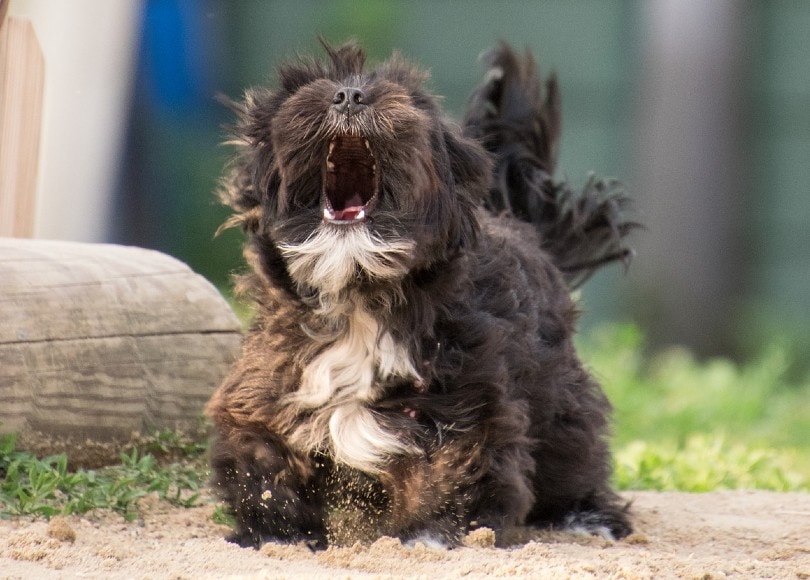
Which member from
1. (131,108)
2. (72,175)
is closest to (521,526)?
(72,175)

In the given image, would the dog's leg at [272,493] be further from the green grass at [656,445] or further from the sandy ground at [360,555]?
the green grass at [656,445]

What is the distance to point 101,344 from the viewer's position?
4738 mm

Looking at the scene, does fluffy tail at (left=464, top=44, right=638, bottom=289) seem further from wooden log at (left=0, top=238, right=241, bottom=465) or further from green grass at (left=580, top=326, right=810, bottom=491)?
wooden log at (left=0, top=238, right=241, bottom=465)

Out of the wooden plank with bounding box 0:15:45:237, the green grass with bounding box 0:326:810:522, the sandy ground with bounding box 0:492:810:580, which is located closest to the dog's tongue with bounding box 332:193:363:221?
the sandy ground with bounding box 0:492:810:580

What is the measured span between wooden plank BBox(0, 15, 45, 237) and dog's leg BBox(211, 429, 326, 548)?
1.95 meters

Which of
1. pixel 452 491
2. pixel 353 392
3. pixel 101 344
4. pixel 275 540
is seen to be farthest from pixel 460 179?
pixel 101 344

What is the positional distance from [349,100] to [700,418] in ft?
17.6

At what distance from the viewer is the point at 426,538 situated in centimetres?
379

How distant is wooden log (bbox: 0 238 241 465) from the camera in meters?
4.48

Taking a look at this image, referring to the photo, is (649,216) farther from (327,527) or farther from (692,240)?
(327,527)

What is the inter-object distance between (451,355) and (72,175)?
256 inches

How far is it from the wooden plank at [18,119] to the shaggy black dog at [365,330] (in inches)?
59.3

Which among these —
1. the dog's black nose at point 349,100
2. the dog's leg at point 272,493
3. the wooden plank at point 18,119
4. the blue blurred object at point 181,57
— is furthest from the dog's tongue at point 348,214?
the blue blurred object at point 181,57

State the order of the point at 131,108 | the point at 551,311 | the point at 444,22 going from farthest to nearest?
the point at 444,22, the point at 131,108, the point at 551,311
